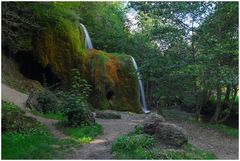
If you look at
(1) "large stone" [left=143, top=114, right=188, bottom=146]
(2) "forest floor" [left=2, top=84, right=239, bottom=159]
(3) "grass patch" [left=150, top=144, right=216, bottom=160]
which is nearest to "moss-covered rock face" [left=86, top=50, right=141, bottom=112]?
(2) "forest floor" [left=2, top=84, right=239, bottom=159]

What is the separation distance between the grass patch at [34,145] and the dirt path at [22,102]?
0.58 m

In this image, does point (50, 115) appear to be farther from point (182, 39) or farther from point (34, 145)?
point (182, 39)

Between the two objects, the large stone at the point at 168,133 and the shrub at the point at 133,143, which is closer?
the shrub at the point at 133,143

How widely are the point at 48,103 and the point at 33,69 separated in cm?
636

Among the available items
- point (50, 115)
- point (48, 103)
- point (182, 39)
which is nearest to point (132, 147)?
point (50, 115)

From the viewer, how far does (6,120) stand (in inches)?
407

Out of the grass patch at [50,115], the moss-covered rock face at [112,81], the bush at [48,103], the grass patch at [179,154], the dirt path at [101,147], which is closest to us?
the dirt path at [101,147]

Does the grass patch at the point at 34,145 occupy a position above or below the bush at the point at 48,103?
below

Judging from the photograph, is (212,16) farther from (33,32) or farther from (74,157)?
(74,157)

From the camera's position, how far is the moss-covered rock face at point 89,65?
1989 centimetres

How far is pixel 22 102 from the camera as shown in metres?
14.9

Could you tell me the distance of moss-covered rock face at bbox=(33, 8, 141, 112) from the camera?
19.9 m

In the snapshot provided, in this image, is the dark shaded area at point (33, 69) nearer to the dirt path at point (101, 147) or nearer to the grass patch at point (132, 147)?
the dirt path at point (101, 147)

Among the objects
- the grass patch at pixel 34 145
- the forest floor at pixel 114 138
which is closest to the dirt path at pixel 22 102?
the forest floor at pixel 114 138
